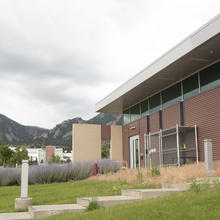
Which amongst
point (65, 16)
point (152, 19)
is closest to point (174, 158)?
point (152, 19)

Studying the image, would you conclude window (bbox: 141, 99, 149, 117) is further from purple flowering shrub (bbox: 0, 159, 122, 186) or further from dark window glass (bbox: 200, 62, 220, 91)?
purple flowering shrub (bbox: 0, 159, 122, 186)

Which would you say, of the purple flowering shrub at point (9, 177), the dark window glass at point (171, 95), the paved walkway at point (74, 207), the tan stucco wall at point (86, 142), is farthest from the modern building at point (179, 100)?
the purple flowering shrub at point (9, 177)

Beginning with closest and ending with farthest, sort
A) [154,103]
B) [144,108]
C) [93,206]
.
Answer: [93,206] < [154,103] < [144,108]

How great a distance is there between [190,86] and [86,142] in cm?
985

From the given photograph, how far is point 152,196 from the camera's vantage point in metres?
5.93

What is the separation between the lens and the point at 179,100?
48.7 feet

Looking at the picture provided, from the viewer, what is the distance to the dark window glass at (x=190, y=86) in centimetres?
1364

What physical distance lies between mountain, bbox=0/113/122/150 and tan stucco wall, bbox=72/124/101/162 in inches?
3925

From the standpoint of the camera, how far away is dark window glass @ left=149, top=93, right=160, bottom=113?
1706 centimetres

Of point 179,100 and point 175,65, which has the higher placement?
point 175,65

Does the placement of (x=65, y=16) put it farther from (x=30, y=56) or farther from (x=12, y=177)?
(x=12, y=177)

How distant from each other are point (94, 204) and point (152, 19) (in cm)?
1058

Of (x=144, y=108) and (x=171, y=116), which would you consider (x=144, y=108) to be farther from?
(x=171, y=116)

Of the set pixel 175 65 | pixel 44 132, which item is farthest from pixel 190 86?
pixel 44 132
